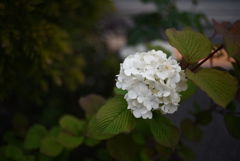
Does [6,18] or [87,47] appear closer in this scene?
[6,18]

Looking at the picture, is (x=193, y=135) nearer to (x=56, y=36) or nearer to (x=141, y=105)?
(x=141, y=105)

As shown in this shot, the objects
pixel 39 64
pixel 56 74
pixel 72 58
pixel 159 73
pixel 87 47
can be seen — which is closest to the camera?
pixel 159 73

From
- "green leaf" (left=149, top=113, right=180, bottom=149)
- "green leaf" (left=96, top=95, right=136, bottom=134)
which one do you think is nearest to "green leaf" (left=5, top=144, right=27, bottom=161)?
"green leaf" (left=96, top=95, right=136, bottom=134)

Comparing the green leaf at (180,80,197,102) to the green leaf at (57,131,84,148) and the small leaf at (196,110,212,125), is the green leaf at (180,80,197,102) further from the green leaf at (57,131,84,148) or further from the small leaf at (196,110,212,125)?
the green leaf at (57,131,84,148)

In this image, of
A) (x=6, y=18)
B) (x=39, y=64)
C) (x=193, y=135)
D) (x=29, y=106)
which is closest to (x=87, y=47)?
(x=29, y=106)

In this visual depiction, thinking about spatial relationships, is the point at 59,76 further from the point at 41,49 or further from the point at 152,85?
the point at 152,85

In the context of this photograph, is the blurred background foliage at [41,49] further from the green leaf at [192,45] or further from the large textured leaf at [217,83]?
the large textured leaf at [217,83]

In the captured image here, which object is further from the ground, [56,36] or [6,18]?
[6,18]
